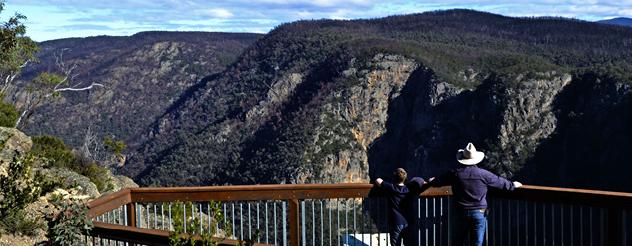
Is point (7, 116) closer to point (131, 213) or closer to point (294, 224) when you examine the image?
point (131, 213)

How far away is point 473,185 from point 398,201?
2.55ft

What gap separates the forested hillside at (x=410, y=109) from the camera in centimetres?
8912

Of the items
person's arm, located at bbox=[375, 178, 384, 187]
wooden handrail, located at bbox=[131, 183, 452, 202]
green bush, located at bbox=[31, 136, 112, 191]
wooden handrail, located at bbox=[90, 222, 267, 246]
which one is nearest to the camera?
wooden handrail, located at bbox=[90, 222, 267, 246]

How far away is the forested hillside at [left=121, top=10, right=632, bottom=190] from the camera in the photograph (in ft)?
292

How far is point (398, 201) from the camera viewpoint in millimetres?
7703

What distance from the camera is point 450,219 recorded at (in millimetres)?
8102

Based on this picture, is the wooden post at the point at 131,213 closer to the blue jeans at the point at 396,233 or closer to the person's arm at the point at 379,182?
the person's arm at the point at 379,182

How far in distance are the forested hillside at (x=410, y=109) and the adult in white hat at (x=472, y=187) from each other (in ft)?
240

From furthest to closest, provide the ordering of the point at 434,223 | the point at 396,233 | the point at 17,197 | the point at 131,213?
the point at 17,197
the point at 131,213
the point at 396,233
the point at 434,223

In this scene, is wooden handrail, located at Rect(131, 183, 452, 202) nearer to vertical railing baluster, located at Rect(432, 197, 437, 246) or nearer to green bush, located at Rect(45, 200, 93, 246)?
vertical railing baluster, located at Rect(432, 197, 437, 246)

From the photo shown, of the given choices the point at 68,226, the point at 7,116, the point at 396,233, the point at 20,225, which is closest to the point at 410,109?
the point at 7,116

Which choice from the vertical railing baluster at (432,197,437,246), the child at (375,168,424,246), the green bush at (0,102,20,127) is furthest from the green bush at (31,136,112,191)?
the vertical railing baluster at (432,197,437,246)

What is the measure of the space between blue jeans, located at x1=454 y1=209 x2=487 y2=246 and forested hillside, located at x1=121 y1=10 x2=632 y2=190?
73.0m

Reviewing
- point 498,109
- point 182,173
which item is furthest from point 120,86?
point 498,109
